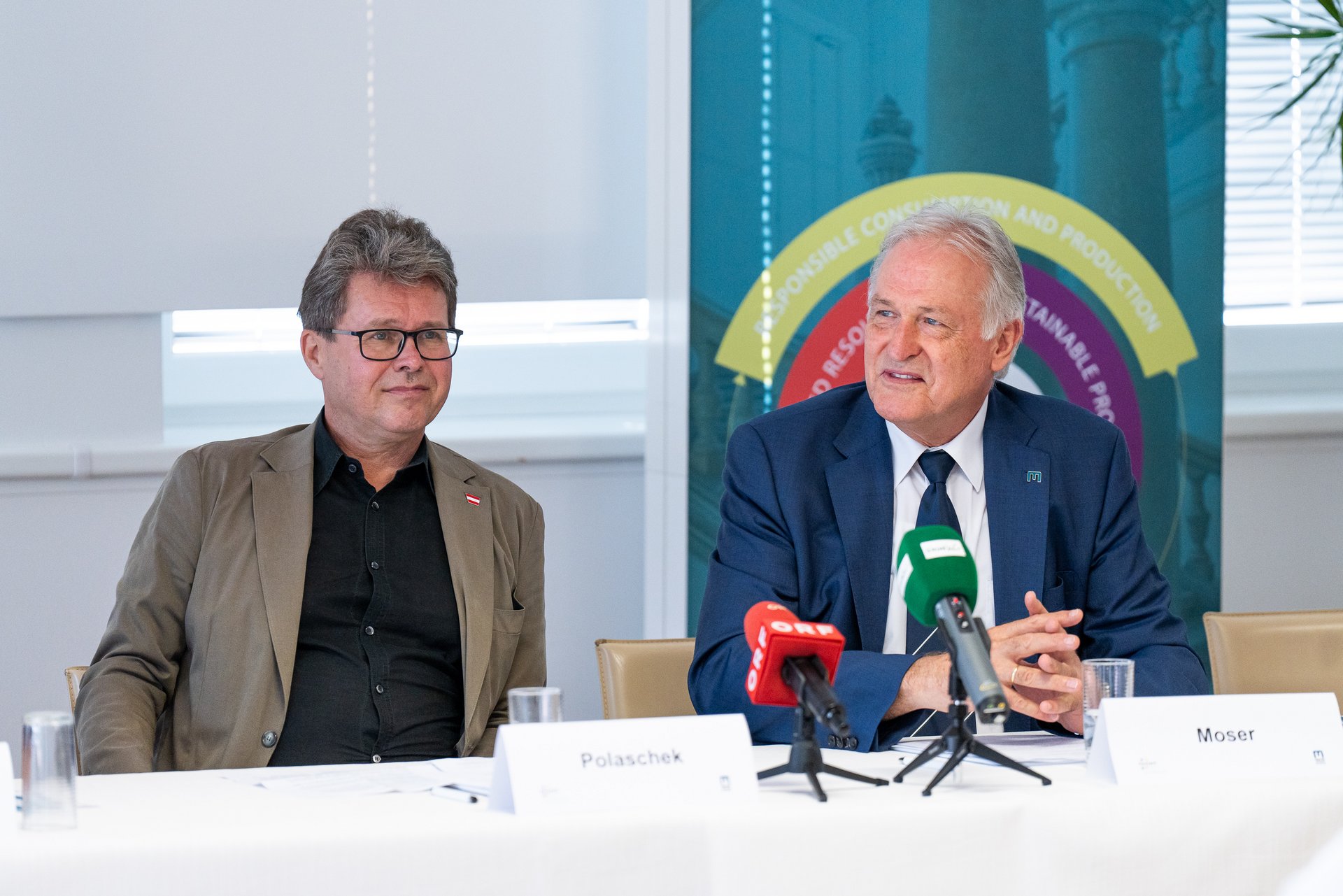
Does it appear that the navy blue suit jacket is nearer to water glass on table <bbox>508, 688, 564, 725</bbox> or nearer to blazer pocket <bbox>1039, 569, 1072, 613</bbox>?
blazer pocket <bbox>1039, 569, 1072, 613</bbox>

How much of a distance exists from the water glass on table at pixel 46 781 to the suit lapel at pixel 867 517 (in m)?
1.23

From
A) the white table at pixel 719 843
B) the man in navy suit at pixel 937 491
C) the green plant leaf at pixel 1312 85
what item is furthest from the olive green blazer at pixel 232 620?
the green plant leaf at pixel 1312 85

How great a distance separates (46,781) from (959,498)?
4.93 ft

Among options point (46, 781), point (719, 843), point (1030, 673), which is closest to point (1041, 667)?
point (1030, 673)

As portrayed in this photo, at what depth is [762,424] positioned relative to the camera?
237 centimetres

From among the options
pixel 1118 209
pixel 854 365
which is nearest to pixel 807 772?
pixel 854 365

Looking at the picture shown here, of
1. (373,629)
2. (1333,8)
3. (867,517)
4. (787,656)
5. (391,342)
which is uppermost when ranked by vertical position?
(1333,8)

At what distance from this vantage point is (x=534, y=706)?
158cm

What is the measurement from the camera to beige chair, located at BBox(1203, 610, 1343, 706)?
266cm

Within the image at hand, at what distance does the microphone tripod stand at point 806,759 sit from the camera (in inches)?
61.5

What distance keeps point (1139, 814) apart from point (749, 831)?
1.49ft

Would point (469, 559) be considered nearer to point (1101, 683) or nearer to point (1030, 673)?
point (1030, 673)

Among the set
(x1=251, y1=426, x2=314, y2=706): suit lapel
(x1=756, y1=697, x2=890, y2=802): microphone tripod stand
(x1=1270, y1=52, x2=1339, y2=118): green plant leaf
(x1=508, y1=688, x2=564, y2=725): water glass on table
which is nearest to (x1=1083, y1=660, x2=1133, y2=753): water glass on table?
(x1=756, y1=697, x2=890, y2=802): microphone tripod stand

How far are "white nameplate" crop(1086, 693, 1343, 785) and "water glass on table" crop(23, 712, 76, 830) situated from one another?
1150mm
